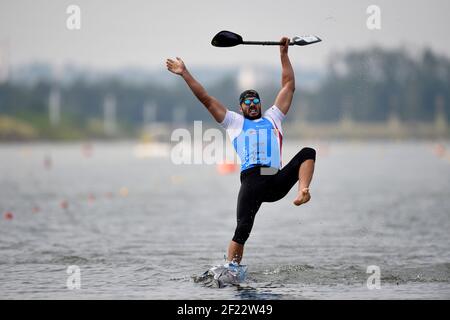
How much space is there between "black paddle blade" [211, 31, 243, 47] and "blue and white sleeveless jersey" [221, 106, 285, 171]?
89 cm

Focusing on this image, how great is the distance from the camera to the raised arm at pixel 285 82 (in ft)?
44.2

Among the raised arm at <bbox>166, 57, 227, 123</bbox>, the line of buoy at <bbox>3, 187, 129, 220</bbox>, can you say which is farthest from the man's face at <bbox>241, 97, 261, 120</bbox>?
the line of buoy at <bbox>3, 187, 129, 220</bbox>

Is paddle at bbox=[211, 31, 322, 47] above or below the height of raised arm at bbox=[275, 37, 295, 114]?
above

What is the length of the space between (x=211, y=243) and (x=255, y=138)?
18.2ft

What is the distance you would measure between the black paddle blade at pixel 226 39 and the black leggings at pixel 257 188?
1.55 m

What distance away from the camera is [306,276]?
45.6ft

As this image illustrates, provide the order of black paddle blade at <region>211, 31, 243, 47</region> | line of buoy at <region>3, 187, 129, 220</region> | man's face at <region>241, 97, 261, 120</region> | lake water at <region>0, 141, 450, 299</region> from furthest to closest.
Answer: line of buoy at <region>3, 187, 129, 220</region>
black paddle blade at <region>211, 31, 243, 47</region>
man's face at <region>241, 97, 261, 120</region>
lake water at <region>0, 141, 450, 299</region>

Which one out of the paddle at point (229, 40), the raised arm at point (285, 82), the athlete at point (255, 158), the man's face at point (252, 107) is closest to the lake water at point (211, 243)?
the athlete at point (255, 158)

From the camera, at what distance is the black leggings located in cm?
1306

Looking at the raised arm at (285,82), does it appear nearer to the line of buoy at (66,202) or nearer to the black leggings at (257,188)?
the black leggings at (257,188)

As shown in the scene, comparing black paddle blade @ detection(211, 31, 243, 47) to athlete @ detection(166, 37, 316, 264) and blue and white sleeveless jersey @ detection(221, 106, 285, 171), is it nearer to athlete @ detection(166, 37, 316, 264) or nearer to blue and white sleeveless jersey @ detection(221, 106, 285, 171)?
athlete @ detection(166, 37, 316, 264)
